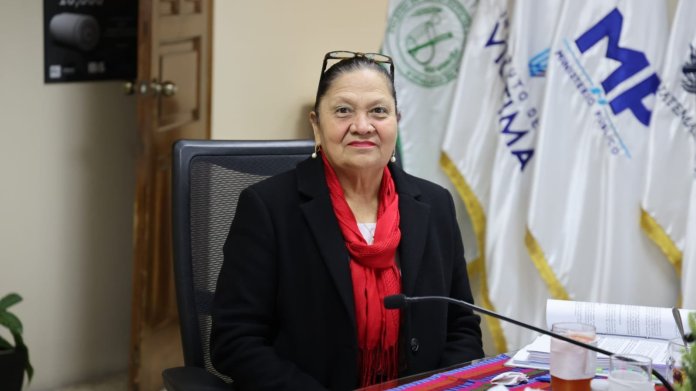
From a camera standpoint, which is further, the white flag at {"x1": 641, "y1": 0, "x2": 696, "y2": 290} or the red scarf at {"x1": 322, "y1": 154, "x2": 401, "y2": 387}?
the white flag at {"x1": 641, "y1": 0, "x2": 696, "y2": 290}

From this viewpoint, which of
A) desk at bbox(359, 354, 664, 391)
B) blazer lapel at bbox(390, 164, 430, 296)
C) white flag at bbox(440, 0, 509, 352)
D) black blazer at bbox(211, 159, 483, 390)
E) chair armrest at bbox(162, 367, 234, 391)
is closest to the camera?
desk at bbox(359, 354, 664, 391)

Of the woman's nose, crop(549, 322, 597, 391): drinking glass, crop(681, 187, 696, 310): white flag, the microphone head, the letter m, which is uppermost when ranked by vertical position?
the letter m

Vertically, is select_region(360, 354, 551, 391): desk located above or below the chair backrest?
below

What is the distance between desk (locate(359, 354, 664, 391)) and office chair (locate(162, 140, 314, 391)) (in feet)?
1.41

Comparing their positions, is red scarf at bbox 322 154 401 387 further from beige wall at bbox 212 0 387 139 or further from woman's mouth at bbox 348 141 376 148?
beige wall at bbox 212 0 387 139

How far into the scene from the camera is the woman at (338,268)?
75.0 inches

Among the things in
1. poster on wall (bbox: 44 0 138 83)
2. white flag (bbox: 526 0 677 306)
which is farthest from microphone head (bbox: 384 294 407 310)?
poster on wall (bbox: 44 0 138 83)

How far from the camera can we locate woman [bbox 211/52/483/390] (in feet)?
6.25

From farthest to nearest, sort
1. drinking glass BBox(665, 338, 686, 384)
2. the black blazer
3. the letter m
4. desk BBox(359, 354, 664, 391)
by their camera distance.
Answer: the letter m
the black blazer
desk BBox(359, 354, 664, 391)
drinking glass BBox(665, 338, 686, 384)

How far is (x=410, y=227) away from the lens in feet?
6.69

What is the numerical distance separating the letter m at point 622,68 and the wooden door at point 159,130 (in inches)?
56.1

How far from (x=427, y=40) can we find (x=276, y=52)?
2.04 feet

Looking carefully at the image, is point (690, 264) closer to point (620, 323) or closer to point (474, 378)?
point (620, 323)

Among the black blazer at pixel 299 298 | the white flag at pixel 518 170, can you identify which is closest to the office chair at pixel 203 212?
the black blazer at pixel 299 298
